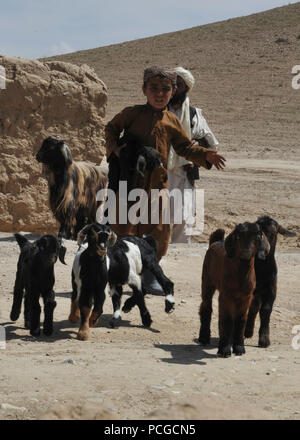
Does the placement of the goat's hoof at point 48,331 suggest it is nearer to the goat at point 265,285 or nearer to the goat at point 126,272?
the goat at point 126,272

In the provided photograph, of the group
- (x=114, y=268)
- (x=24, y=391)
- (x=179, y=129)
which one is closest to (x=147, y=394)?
(x=24, y=391)

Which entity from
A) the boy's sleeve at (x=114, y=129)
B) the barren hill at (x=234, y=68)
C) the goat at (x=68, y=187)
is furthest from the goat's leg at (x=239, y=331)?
the barren hill at (x=234, y=68)

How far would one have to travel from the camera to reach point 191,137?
895cm

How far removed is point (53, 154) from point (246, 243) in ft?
12.9

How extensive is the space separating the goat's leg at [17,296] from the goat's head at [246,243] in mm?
1903

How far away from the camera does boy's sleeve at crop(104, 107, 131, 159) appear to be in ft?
24.0

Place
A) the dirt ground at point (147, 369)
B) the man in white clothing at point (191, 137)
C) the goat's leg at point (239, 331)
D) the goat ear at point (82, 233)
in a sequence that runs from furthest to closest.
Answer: the man in white clothing at point (191, 137)
the goat ear at point (82, 233)
the goat's leg at point (239, 331)
the dirt ground at point (147, 369)

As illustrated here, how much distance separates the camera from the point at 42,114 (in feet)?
38.8

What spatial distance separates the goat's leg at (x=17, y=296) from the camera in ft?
22.0

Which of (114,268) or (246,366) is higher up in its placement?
(114,268)
